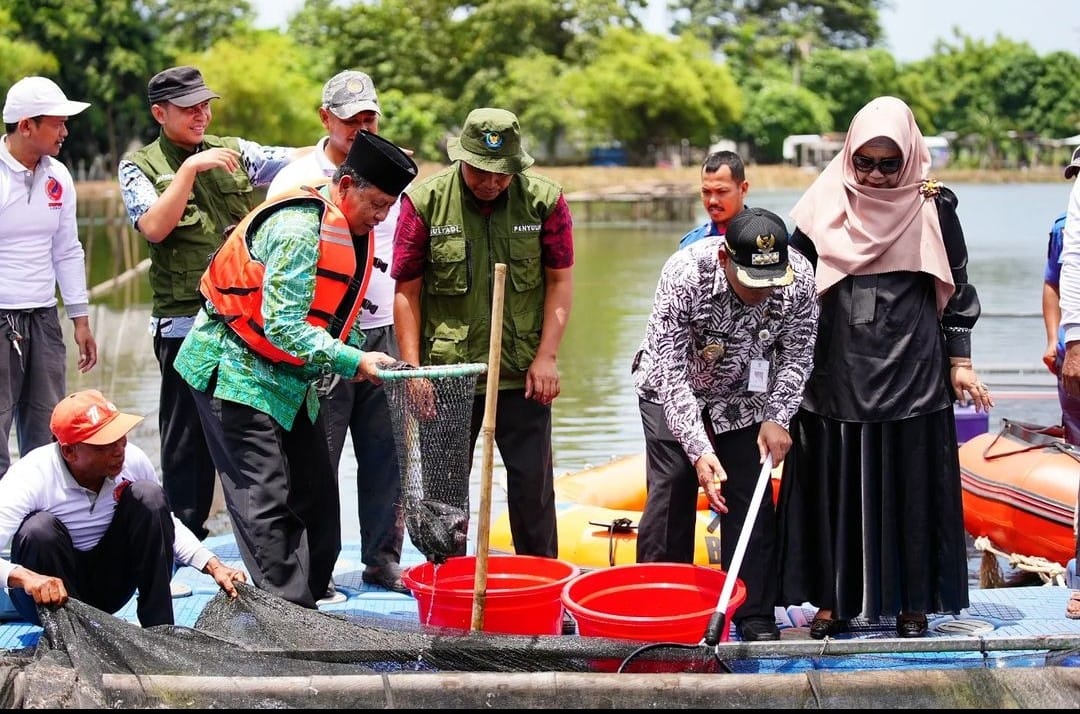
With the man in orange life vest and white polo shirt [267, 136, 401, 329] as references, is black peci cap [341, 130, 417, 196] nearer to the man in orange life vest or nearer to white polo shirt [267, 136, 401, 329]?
the man in orange life vest

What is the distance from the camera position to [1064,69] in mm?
78188

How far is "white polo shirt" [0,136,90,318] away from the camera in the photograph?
4824 mm

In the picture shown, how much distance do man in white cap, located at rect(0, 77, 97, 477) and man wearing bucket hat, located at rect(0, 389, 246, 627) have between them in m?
1.00

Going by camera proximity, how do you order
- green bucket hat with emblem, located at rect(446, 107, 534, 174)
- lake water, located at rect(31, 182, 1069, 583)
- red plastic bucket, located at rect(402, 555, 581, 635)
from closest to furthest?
red plastic bucket, located at rect(402, 555, 581, 635) → green bucket hat with emblem, located at rect(446, 107, 534, 174) → lake water, located at rect(31, 182, 1069, 583)

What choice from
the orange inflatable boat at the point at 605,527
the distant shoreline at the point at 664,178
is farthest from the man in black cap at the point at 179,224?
the distant shoreline at the point at 664,178

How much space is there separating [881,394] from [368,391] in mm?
1871

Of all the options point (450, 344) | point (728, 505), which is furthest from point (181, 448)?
point (728, 505)

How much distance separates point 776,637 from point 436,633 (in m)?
1.09

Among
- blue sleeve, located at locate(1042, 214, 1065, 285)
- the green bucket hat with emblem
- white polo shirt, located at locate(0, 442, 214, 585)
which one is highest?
the green bucket hat with emblem

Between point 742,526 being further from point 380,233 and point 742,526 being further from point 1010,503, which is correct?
point 1010,503

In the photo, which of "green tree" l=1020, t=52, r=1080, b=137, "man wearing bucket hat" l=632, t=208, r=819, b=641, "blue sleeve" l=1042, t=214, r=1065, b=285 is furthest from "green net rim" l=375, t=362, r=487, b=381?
"green tree" l=1020, t=52, r=1080, b=137

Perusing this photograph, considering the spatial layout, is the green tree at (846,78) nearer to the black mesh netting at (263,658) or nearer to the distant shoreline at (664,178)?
the distant shoreline at (664,178)

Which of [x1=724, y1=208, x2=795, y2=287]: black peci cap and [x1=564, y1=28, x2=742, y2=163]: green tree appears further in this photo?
[x1=564, y1=28, x2=742, y2=163]: green tree

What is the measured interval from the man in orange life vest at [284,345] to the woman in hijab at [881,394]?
4.43ft
